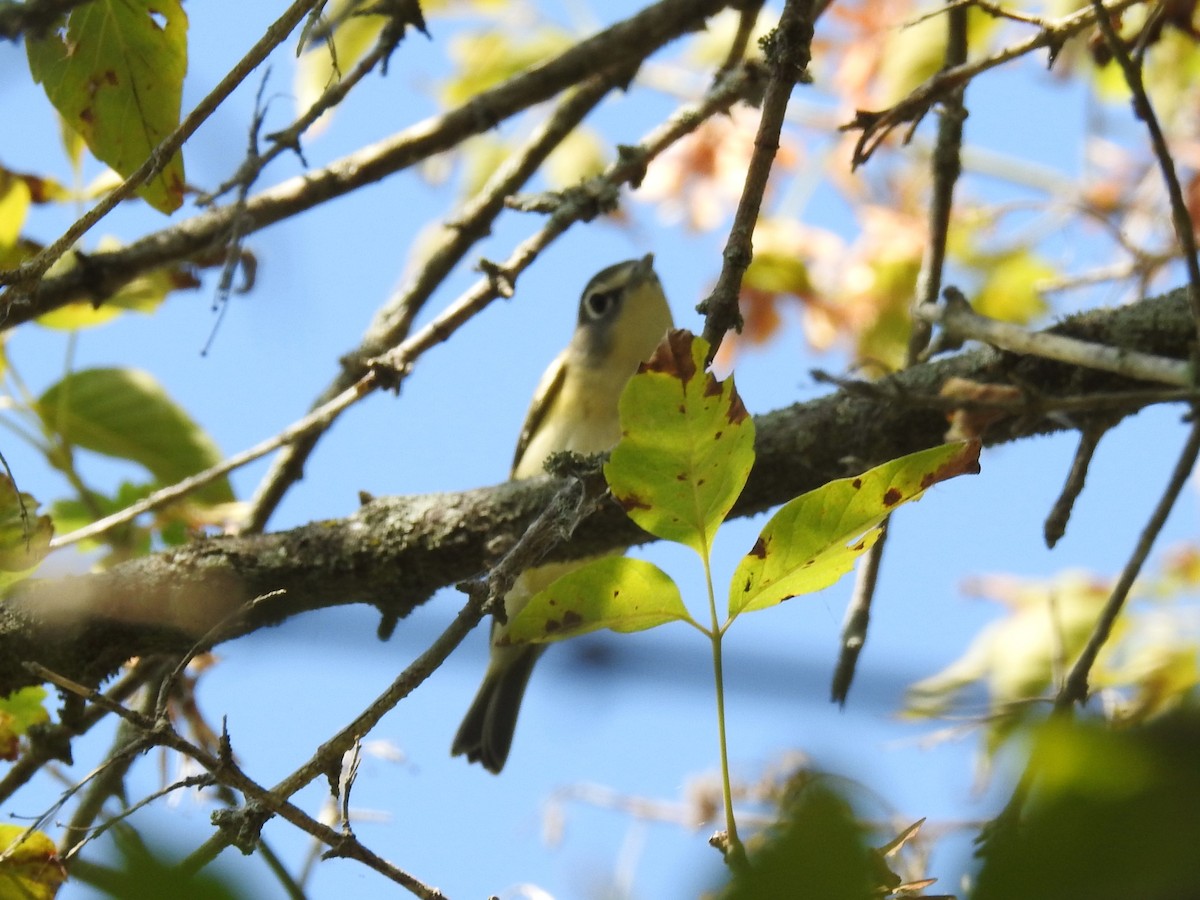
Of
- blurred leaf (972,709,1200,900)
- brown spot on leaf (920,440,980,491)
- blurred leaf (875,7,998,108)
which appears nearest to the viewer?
blurred leaf (972,709,1200,900)

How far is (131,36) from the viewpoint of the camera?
2.18 m

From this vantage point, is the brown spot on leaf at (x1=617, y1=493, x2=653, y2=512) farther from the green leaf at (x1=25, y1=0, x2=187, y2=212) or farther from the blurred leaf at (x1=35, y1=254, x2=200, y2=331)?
the blurred leaf at (x1=35, y1=254, x2=200, y2=331)

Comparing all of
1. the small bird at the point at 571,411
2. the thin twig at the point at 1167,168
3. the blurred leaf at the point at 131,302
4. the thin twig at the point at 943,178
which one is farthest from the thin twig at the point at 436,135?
the small bird at the point at 571,411

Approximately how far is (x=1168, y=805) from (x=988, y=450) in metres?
2.63

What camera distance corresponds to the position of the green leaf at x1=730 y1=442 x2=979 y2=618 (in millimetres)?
1459

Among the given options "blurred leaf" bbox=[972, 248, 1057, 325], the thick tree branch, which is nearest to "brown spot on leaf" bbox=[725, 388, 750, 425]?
the thick tree branch

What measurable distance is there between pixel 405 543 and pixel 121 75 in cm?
118

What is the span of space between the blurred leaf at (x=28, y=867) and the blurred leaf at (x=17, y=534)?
699mm

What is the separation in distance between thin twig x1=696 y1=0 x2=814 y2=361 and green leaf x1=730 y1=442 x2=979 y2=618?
245 millimetres

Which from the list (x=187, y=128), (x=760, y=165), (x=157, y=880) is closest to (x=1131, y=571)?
(x=760, y=165)

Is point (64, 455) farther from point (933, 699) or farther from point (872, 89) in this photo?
point (872, 89)

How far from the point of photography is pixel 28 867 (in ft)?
5.72

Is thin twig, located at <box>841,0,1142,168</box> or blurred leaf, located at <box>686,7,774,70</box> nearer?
thin twig, located at <box>841,0,1142,168</box>

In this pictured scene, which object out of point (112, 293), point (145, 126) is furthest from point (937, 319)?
point (112, 293)
